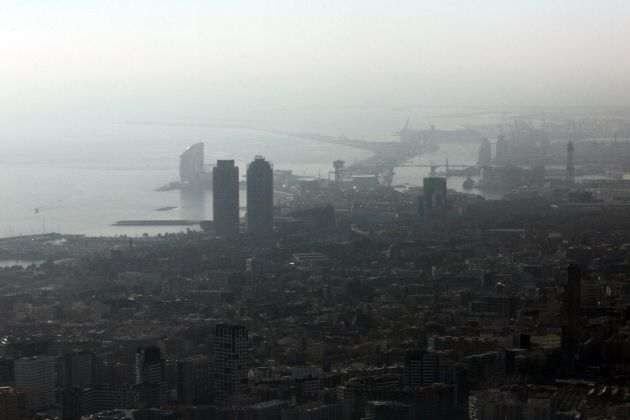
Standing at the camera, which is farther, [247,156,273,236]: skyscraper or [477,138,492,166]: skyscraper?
[477,138,492,166]: skyscraper

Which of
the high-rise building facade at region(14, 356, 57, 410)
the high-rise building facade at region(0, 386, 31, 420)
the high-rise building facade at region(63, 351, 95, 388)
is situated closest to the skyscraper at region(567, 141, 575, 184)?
the high-rise building facade at region(63, 351, 95, 388)

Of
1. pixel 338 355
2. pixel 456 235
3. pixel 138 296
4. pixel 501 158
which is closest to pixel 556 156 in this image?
pixel 501 158

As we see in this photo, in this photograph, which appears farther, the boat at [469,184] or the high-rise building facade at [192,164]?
the high-rise building facade at [192,164]

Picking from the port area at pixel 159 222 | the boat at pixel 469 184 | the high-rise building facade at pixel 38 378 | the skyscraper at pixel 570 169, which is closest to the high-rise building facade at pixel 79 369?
the high-rise building facade at pixel 38 378

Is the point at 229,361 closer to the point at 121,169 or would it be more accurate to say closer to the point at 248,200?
the point at 248,200

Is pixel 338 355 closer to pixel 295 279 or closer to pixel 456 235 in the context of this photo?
pixel 295 279

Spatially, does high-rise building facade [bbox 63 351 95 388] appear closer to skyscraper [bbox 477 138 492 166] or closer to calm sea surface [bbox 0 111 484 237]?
calm sea surface [bbox 0 111 484 237]

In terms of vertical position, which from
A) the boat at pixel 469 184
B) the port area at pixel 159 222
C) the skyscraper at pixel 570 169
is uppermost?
the skyscraper at pixel 570 169

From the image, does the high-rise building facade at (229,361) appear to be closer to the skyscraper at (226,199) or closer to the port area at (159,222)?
the skyscraper at (226,199)
